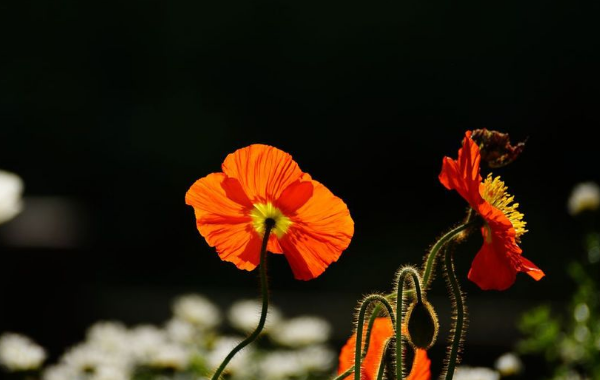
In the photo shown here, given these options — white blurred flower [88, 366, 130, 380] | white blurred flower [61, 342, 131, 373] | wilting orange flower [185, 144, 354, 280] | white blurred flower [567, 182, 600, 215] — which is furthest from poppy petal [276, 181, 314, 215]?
white blurred flower [567, 182, 600, 215]

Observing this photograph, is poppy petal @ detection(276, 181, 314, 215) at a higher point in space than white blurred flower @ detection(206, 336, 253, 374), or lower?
lower

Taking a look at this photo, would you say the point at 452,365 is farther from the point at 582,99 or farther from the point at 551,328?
the point at 582,99

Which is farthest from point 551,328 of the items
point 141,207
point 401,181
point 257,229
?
point 141,207

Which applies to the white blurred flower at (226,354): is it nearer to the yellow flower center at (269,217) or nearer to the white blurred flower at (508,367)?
the white blurred flower at (508,367)

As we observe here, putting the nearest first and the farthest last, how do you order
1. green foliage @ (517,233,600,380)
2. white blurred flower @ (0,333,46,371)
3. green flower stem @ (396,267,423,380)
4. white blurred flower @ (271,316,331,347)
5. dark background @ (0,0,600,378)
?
green flower stem @ (396,267,423,380) < green foliage @ (517,233,600,380) < white blurred flower @ (0,333,46,371) < white blurred flower @ (271,316,331,347) < dark background @ (0,0,600,378)

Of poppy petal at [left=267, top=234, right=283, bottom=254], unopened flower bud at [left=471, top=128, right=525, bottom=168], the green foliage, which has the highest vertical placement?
the green foliage

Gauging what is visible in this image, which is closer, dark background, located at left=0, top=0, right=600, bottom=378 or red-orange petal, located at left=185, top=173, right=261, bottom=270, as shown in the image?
red-orange petal, located at left=185, top=173, right=261, bottom=270

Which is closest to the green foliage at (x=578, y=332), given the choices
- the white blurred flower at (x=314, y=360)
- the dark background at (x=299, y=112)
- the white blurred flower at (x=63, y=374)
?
the white blurred flower at (x=314, y=360)

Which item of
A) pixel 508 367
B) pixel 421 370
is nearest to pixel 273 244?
pixel 421 370

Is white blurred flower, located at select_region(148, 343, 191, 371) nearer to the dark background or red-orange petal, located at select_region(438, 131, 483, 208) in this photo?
red-orange petal, located at select_region(438, 131, 483, 208)
